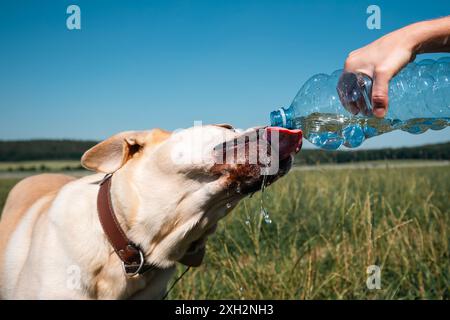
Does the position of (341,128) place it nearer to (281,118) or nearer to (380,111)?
(281,118)

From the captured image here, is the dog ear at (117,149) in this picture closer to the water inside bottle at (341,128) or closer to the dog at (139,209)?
the dog at (139,209)

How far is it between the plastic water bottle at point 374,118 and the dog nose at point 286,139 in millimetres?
526

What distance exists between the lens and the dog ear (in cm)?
277

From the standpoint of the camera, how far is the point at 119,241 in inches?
103

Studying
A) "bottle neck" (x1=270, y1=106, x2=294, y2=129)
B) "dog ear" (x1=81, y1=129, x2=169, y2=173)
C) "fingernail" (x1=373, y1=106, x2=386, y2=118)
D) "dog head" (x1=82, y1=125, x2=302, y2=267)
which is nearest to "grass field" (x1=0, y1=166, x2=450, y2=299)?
"dog head" (x1=82, y1=125, x2=302, y2=267)

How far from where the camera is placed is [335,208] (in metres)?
5.52

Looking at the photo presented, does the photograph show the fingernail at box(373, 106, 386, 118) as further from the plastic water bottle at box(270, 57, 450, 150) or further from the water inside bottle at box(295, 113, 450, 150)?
the water inside bottle at box(295, 113, 450, 150)

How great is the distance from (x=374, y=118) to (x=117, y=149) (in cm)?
171

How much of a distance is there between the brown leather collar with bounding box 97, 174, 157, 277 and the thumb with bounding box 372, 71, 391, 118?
1563 mm

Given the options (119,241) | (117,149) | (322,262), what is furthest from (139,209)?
(322,262)
